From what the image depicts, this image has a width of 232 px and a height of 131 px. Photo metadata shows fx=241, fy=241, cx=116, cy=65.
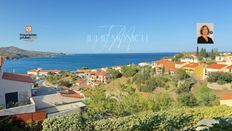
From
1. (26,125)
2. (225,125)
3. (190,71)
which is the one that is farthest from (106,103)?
(190,71)

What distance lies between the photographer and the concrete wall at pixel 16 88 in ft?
40.2

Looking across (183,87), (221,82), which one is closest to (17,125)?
(183,87)

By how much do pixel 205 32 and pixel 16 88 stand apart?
1145 centimetres

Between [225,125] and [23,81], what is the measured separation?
11379 mm

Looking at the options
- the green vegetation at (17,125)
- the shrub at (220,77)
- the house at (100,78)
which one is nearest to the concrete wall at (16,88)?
the green vegetation at (17,125)

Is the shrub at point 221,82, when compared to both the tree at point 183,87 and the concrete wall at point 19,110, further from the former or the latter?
the concrete wall at point 19,110

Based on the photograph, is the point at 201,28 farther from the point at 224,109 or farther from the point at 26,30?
the point at 224,109

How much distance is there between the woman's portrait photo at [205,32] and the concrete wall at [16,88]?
441 inches

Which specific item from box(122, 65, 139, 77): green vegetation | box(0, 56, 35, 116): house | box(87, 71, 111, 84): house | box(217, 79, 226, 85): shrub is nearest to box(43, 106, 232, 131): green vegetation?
box(0, 56, 35, 116): house

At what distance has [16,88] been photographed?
12.7 meters

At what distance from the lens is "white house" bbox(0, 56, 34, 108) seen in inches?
483

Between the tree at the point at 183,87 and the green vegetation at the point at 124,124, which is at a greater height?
the green vegetation at the point at 124,124

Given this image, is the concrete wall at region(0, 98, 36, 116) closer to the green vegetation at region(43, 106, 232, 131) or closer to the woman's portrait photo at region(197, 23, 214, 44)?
the green vegetation at region(43, 106, 232, 131)

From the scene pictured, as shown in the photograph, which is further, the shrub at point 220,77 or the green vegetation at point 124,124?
the shrub at point 220,77
